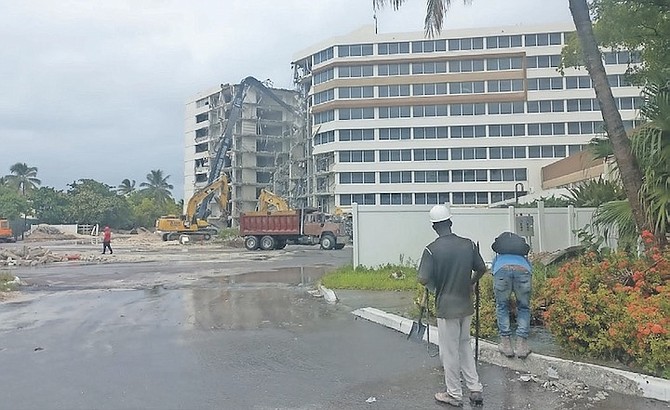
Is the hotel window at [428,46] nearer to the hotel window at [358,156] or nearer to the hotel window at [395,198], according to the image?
the hotel window at [358,156]

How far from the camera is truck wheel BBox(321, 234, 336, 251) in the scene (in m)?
39.6

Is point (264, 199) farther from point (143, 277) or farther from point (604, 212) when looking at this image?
point (604, 212)

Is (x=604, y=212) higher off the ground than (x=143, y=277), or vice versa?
(x=604, y=212)

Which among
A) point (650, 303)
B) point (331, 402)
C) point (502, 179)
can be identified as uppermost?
point (502, 179)

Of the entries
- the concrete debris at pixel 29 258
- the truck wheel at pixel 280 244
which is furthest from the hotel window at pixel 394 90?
the concrete debris at pixel 29 258

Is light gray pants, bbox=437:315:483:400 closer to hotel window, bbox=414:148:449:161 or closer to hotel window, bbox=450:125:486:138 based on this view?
hotel window, bbox=414:148:449:161

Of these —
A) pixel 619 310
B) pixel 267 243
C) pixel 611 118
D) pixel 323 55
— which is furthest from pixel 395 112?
pixel 619 310

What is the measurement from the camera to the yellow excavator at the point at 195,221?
4856cm

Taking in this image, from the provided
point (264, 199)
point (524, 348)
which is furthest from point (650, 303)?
point (264, 199)

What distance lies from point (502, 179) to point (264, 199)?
3102cm

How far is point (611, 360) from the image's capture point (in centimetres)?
667

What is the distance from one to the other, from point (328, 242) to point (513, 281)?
107 feet

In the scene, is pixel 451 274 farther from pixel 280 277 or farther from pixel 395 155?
pixel 395 155

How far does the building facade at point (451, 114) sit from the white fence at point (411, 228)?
4900 centimetres
